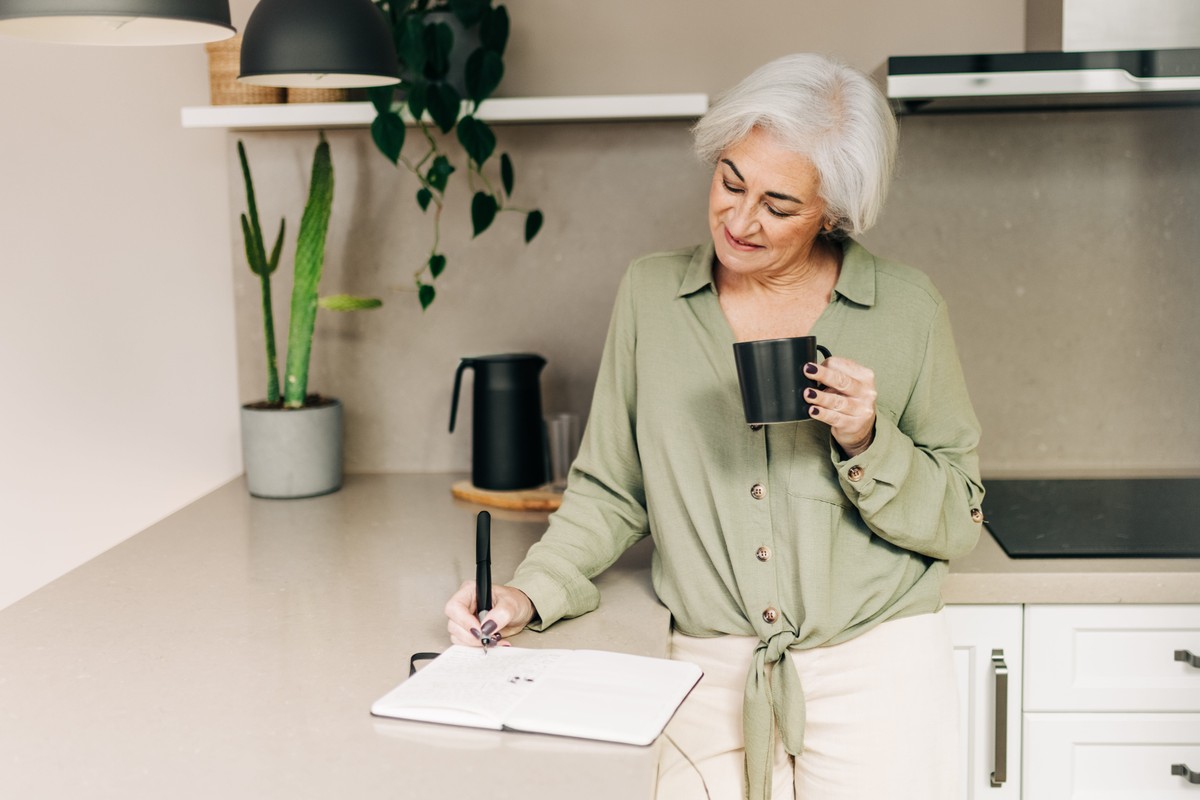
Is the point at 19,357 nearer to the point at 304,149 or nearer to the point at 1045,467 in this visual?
the point at 304,149

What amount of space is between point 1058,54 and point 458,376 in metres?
1.11

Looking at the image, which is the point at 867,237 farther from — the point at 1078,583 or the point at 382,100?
the point at 382,100

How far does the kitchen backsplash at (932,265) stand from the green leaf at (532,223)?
3.8 inches

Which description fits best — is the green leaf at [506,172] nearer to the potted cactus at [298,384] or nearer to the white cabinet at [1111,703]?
the potted cactus at [298,384]

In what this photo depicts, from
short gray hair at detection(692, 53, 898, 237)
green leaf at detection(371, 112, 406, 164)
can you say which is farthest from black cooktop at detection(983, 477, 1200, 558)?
green leaf at detection(371, 112, 406, 164)

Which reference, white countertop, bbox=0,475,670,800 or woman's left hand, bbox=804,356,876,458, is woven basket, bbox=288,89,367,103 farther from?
woman's left hand, bbox=804,356,876,458

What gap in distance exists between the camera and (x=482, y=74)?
1.92 meters

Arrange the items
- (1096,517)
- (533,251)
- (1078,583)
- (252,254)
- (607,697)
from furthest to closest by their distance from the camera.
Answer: (533,251) → (252,254) → (1096,517) → (1078,583) → (607,697)

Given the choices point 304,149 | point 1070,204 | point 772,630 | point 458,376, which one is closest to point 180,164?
point 304,149

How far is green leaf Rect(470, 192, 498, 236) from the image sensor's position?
6.68 ft

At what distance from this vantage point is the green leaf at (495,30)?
6.51 feet

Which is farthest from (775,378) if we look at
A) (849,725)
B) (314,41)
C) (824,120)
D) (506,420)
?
Answer: (506,420)

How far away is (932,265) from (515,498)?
2.96 feet

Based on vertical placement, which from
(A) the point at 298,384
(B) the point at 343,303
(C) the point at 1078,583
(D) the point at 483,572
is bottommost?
(C) the point at 1078,583
